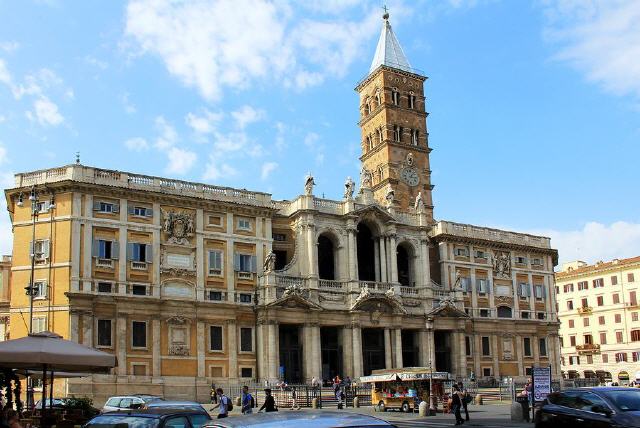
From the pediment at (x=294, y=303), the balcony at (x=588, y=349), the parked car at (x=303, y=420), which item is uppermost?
the pediment at (x=294, y=303)

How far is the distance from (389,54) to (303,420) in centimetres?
7194

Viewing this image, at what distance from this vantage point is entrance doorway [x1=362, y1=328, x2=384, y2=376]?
57594 millimetres

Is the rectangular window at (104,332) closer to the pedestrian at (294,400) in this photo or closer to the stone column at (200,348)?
the stone column at (200,348)

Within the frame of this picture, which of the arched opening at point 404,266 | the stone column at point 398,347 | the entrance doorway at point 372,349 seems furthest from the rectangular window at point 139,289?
the arched opening at point 404,266

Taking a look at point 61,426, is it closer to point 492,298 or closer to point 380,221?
point 380,221

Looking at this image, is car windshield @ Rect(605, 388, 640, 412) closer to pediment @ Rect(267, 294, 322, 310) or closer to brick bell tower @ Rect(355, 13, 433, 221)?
pediment @ Rect(267, 294, 322, 310)

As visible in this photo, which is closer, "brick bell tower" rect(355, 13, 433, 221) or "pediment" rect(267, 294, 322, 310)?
"pediment" rect(267, 294, 322, 310)

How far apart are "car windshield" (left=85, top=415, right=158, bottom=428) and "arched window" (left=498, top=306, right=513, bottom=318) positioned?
58.5 metres

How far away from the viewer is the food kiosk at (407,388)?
4197 centimetres

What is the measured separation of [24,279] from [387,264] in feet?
88.3

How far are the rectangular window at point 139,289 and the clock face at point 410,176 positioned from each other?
30.2m

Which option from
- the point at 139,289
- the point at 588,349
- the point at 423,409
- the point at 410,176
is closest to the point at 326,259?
the point at 410,176

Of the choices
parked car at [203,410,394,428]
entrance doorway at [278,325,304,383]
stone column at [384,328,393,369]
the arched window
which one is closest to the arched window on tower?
the arched window

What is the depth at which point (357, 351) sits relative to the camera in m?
55.2
